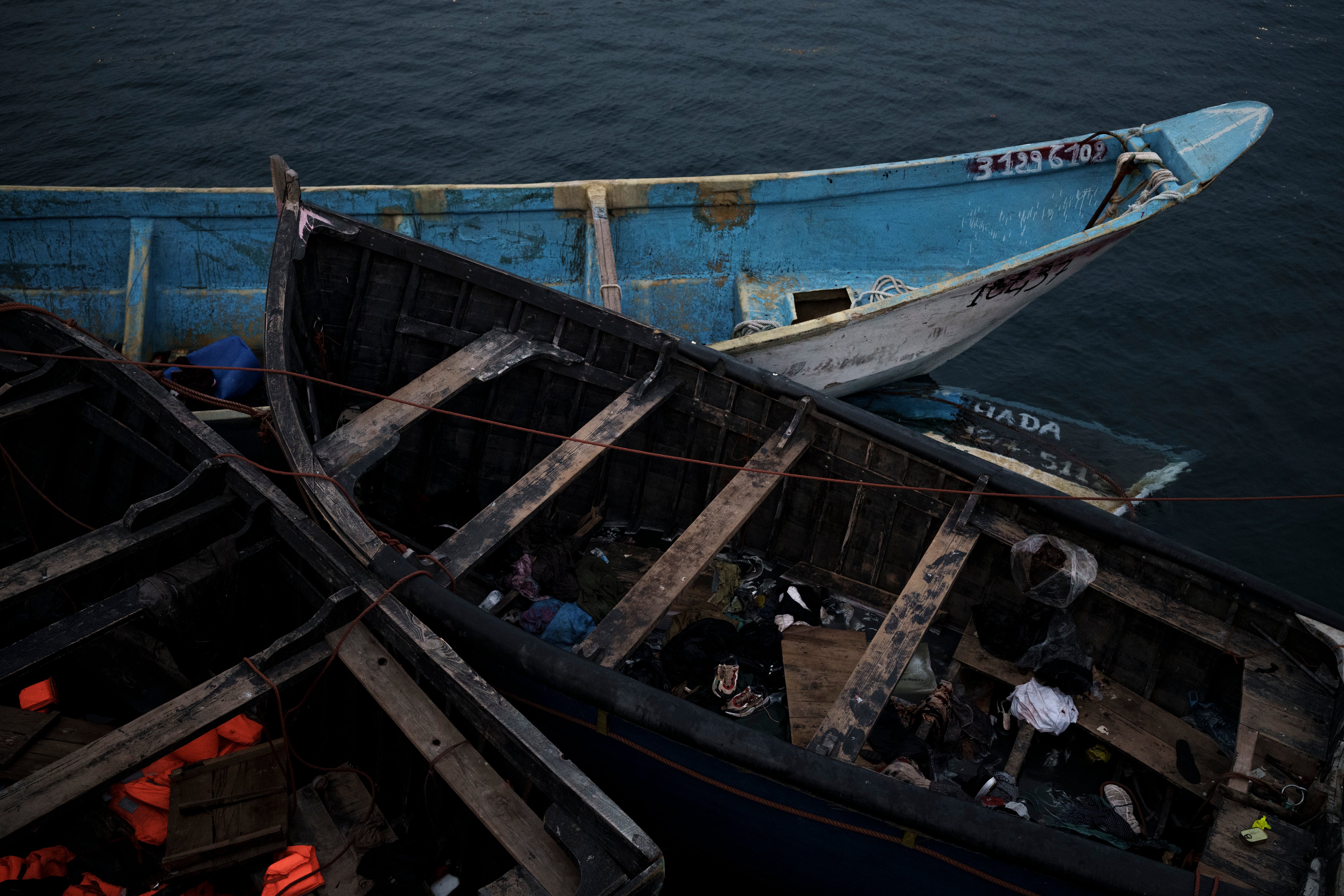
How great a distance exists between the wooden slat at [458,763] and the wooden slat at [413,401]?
4.05 ft

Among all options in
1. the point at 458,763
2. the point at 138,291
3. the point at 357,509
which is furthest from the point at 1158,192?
the point at 138,291

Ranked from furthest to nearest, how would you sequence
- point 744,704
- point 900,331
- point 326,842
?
point 900,331, point 744,704, point 326,842

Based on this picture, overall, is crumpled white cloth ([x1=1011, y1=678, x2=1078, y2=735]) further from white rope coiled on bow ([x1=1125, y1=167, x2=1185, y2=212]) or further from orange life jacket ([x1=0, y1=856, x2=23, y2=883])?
orange life jacket ([x1=0, y1=856, x2=23, y2=883])

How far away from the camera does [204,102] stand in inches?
591

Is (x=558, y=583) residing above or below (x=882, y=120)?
below

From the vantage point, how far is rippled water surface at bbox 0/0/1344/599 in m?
10.4

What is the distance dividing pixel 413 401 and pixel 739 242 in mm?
4693

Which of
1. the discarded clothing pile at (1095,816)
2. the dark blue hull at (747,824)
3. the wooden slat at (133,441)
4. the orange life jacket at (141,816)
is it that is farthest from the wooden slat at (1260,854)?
the wooden slat at (133,441)

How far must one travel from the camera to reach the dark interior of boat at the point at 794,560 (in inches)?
177

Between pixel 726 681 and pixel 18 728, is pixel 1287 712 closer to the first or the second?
pixel 726 681

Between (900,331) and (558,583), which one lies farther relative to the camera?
(900,331)

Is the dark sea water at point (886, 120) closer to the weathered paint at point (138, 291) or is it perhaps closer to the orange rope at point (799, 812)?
the weathered paint at point (138, 291)

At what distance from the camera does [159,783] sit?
14.4 ft

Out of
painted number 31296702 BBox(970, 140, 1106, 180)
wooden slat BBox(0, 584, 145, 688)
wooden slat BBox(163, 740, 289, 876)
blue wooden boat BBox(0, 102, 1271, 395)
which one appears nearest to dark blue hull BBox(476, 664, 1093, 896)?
wooden slat BBox(163, 740, 289, 876)
